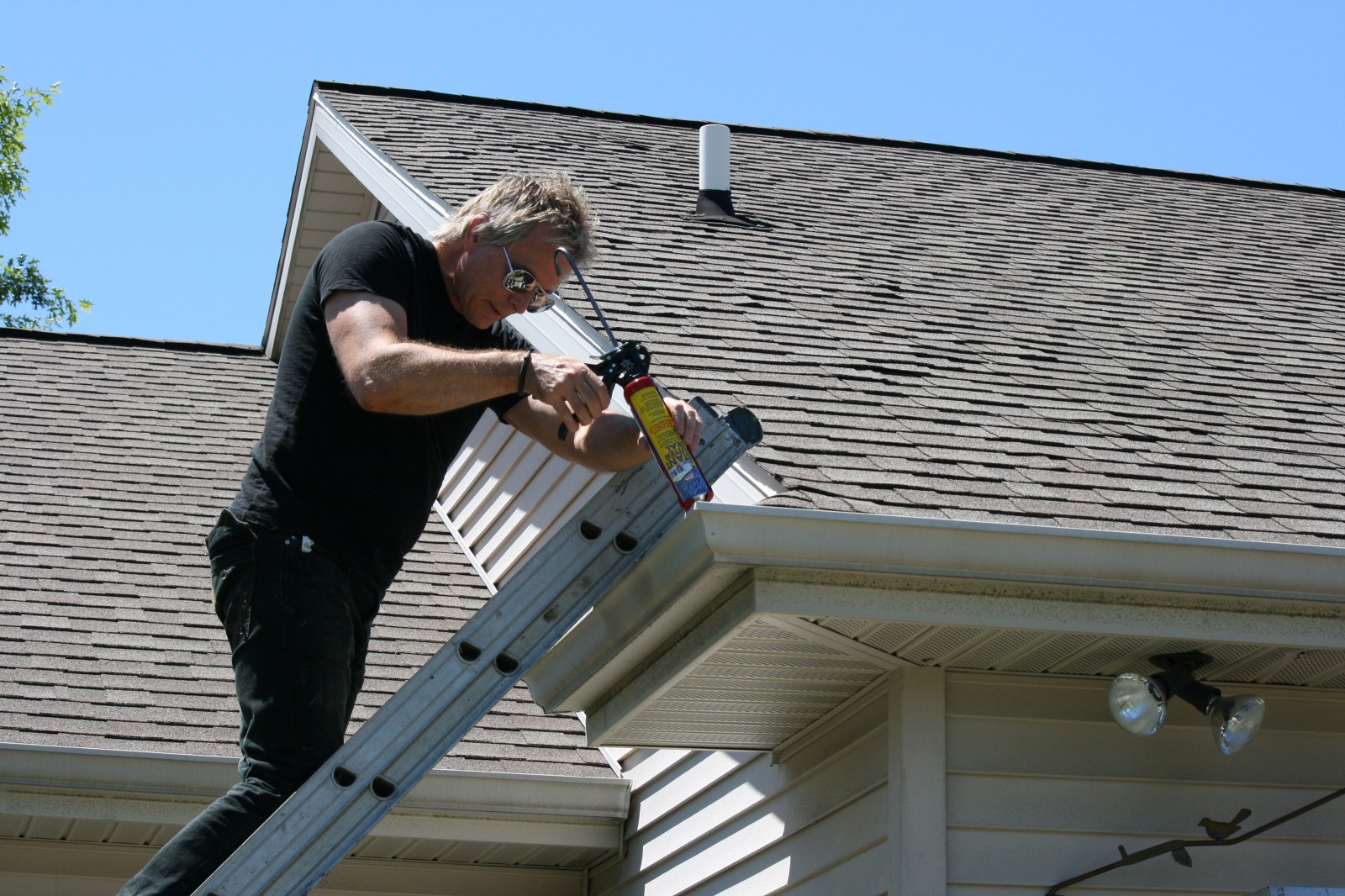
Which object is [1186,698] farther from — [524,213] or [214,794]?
[214,794]

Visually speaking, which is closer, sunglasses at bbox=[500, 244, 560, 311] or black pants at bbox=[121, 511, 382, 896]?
black pants at bbox=[121, 511, 382, 896]

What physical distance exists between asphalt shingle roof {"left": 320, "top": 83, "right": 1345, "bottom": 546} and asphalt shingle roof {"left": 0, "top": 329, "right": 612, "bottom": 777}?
4.98 ft

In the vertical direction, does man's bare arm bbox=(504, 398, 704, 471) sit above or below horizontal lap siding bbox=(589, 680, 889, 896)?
above

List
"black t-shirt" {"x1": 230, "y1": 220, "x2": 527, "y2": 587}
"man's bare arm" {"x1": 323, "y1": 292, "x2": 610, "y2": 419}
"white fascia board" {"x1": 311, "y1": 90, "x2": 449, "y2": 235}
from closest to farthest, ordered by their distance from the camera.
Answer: "man's bare arm" {"x1": 323, "y1": 292, "x2": 610, "y2": 419} < "black t-shirt" {"x1": 230, "y1": 220, "x2": 527, "y2": 587} < "white fascia board" {"x1": 311, "y1": 90, "x2": 449, "y2": 235}

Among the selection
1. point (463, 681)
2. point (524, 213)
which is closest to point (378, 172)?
point (524, 213)

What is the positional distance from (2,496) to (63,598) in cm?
136

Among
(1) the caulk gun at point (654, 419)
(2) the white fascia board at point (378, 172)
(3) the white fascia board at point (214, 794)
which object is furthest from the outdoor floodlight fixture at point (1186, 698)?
(2) the white fascia board at point (378, 172)

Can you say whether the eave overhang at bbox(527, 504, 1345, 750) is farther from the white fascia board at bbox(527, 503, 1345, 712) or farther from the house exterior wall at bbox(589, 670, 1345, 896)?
the house exterior wall at bbox(589, 670, 1345, 896)

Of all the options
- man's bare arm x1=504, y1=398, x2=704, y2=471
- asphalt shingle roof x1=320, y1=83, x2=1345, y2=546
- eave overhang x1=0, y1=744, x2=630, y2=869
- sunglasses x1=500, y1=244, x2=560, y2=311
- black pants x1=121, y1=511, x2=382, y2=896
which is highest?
asphalt shingle roof x1=320, y1=83, x2=1345, y2=546

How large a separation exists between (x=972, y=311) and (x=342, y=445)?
11.6 ft

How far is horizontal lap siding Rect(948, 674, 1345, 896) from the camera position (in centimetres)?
414

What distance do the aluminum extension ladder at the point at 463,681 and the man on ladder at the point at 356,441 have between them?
0.09 meters

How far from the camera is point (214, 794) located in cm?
510

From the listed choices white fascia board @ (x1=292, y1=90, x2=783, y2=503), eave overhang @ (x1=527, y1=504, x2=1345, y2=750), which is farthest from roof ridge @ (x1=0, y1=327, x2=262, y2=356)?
eave overhang @ (x1=527, y1=504, x2=1345, y2=750)
